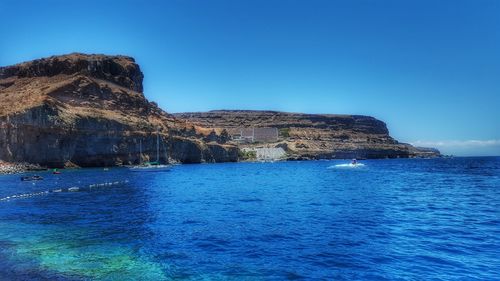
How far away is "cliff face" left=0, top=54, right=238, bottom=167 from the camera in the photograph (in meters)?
88.0

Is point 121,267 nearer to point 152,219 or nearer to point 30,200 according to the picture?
point 152,219

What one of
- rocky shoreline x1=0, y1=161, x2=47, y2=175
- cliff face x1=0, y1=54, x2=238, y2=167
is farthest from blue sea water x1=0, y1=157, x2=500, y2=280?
cliff face x1=0, y1=54, x2=238, y2=167

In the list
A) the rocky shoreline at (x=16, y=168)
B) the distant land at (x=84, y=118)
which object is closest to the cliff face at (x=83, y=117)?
the distant land at (x=84, y=118)

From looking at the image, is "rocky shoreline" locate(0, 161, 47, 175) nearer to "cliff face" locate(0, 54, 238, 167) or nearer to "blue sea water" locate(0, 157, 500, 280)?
"cliff face" locate(0, 54, 238, 167)

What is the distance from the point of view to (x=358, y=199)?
3756 centimetres

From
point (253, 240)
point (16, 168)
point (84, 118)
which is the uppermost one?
point (84, 118)

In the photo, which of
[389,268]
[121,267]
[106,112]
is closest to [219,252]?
[121,267]

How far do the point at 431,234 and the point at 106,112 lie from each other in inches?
3817

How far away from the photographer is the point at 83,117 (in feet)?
319

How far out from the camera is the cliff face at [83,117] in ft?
289

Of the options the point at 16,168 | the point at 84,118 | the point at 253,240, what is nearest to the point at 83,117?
the point at 84,118

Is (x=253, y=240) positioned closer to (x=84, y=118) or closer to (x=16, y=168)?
(x=16, y=168)

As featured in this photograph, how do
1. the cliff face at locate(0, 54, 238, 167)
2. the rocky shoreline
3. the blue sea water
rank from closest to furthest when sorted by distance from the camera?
the blue sea water < the rocky shoreline < the cliff face at locate(0, 54, 238, 167)

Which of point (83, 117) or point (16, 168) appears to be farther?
point (83, 117)
